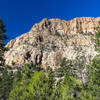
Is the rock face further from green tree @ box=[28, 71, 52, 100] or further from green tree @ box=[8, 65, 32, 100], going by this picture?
green tree @ box=[28, 71, 52, 100]

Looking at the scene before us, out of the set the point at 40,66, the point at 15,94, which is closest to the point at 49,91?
the point at 15,94

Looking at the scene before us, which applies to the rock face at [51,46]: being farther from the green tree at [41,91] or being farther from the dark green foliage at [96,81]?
the green tree at [41,91]

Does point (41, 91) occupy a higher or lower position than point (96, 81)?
lower

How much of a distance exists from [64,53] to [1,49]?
91.4 meters

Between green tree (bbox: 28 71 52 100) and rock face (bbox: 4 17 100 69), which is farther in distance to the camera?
rock face (bbox: 4 17 100 69)

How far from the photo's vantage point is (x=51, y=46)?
10881 centimetres

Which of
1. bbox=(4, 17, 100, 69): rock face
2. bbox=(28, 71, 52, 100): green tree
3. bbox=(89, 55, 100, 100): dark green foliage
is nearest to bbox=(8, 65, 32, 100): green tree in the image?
bbox=(28, 71, 52, 100): green tree

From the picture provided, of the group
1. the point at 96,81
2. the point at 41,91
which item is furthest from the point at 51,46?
the point at 96,81

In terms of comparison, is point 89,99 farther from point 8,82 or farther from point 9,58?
point 9,58

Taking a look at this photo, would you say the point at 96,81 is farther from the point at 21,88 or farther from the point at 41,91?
the point at 21,88

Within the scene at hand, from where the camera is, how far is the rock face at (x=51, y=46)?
91.9 meters

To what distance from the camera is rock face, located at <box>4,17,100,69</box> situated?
301ft

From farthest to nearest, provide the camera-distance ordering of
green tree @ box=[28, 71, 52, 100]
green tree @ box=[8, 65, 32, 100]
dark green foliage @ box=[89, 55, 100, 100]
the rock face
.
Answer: the rock face → green tree @ box=[8, 65, 32, 100] → green tree @ box=[28, 71, 52, 100] → dark green foliage @ box=[89, 55, 100, 100]

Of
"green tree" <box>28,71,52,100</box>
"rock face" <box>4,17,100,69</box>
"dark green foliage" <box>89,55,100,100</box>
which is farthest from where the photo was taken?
"rock face" <box>4,17,100,69</box>
